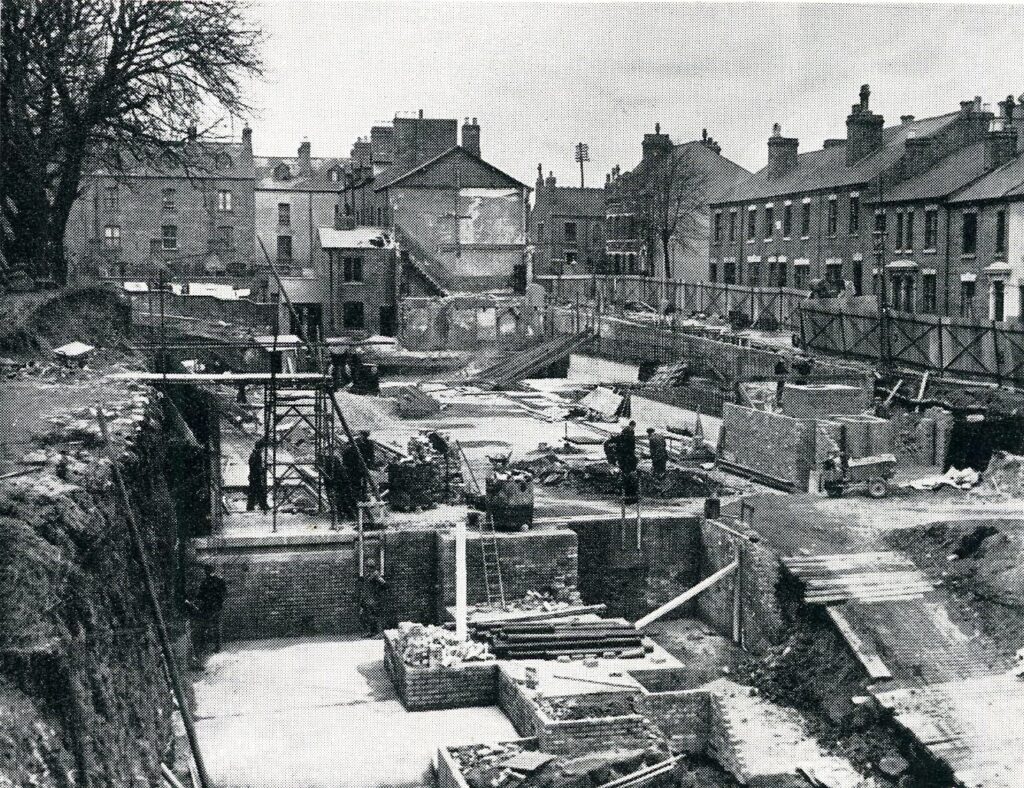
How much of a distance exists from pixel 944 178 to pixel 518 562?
2635 centimetres

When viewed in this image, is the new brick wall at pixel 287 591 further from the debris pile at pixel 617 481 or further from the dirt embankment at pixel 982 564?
the dirt embankment at pixel 982 564

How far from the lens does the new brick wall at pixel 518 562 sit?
2272 centimetres

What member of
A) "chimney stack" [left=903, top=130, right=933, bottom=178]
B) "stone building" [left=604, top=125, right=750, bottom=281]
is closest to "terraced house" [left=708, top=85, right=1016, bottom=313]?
A: "chimney stack" [left=903, top=130, right=933, bottom=178]

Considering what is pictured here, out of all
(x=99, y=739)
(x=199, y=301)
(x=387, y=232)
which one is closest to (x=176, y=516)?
(x=99, y=739)

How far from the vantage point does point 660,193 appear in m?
65.8

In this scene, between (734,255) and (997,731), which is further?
(734,255)

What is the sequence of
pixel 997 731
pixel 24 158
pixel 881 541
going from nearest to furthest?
1. pixel 997 731
2. pixel 881 541
3. pixel 24 158

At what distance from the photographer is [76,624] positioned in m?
11.4

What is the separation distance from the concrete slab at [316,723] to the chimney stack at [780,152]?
1512 inches

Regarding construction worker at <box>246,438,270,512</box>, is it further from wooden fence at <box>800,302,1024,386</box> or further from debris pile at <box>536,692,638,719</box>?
wooden fence at <box>800,302,1024,386</box>

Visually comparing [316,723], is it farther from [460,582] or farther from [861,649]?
[861,649]

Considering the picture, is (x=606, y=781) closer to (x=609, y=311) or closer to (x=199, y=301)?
(x=199, y=301)

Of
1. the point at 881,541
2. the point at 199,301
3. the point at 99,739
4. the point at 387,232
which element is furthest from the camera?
the point at 387,232

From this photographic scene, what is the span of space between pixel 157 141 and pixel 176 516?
34.6 feet
